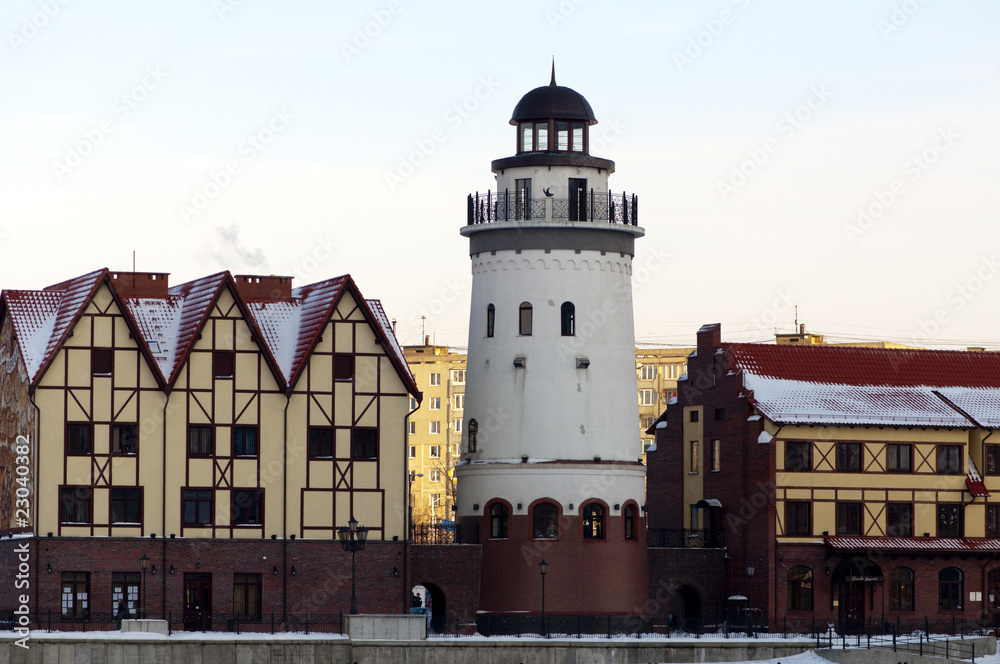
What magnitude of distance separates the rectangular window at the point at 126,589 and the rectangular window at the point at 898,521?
3240 centimetres

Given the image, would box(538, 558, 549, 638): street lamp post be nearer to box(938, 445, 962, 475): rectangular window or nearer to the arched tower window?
the arched tower window

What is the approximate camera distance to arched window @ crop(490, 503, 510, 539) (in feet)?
278

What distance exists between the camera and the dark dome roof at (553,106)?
86.2 m

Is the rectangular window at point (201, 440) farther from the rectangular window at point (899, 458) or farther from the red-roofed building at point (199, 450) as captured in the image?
the rectangular window at point (899, 458)

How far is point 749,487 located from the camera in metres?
88.7

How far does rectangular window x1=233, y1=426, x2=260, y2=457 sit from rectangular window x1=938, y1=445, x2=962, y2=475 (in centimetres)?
3039

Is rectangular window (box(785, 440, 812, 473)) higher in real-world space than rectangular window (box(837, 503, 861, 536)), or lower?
higher

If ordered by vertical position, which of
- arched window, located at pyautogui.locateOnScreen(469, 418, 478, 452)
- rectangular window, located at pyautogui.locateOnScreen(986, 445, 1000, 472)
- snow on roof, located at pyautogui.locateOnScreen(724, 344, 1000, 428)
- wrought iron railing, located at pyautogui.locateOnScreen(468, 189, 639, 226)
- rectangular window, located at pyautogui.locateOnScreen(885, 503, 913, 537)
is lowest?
rectangular window, located at pyautogui.locateOnScreen(885, 503, 913, 537)

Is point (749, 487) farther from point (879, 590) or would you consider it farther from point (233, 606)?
point (233, 606)

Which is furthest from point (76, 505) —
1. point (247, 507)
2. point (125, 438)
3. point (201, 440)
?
point (247, 507)

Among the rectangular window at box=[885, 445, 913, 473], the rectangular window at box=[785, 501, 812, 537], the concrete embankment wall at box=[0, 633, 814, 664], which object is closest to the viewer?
the concrete embankment wall at box=[0, 633, 814, 664]

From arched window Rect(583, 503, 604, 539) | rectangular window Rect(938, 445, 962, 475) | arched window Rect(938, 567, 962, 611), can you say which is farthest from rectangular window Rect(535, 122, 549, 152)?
arched window Rect(938, 567, 962, 611)

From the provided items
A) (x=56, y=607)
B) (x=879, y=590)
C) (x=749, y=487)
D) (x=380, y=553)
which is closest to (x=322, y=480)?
(x=380, y=553)

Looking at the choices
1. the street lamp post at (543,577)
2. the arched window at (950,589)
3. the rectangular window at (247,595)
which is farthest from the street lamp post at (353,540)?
the arched window at (950,589)
